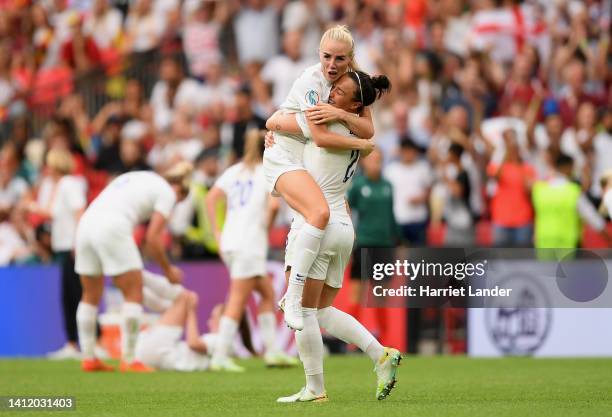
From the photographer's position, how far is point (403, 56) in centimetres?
1967

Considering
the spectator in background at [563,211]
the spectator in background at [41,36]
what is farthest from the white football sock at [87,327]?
the spectator in background at [41,36]

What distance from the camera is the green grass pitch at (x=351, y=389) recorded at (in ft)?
29.7

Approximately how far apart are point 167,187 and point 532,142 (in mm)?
6108

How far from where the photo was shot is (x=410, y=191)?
18297 millimetres

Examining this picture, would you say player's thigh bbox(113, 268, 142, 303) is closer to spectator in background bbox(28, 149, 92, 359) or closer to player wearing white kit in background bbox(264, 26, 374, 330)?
spectator in background bbox(28, 149, 92, 359)

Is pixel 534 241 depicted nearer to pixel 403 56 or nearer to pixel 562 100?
pixel 562 100

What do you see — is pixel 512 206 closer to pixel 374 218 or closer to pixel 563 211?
pixel 563 211

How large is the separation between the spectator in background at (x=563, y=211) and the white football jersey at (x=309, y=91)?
777 centimetres

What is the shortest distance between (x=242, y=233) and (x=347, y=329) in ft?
15.5

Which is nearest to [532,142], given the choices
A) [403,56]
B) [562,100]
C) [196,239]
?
[562,100]

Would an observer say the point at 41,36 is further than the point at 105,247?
Yes

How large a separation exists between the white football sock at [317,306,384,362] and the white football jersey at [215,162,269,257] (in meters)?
4.56

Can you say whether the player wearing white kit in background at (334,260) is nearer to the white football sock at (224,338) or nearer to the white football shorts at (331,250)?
the white football shorts at (331,250)

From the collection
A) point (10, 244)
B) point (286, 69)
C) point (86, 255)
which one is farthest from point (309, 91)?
point (10, 244)
